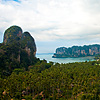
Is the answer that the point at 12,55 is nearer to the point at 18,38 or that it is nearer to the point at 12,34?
the point at 12,34

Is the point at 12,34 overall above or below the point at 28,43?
above

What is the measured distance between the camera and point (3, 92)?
29.6m

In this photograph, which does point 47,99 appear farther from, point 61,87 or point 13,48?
point 13,48

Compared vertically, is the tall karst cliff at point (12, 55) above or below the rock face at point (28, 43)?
below

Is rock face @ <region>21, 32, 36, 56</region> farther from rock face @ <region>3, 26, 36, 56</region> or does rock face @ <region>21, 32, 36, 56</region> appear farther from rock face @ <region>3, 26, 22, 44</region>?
rock face @ <region>3, 26, 22, 44</region>

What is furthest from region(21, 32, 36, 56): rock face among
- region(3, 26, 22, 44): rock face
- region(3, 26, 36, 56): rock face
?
region(3, 26, 22, 44): rock face

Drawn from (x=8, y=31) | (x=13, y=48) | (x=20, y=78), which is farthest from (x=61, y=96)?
(x=8, y=31)

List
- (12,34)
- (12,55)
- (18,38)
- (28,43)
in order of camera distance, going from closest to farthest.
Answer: (12,55) → (28,43) → (12,34) → (18,38)

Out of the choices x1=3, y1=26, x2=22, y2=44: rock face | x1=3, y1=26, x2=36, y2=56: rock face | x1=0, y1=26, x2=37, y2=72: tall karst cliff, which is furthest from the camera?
x1=3, y1=26, x2=22, y2=44: rock face

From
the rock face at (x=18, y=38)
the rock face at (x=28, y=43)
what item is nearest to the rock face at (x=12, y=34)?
the rock face at (x=18, y=38)

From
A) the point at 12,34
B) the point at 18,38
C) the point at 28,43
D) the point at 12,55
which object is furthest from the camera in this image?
the point at 18,38

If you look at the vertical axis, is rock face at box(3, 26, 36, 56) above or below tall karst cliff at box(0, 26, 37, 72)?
above

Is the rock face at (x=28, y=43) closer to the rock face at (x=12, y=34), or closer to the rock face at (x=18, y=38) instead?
the rock face at (x=18, y=38)

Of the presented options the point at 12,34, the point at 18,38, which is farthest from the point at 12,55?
the point at 18,38
